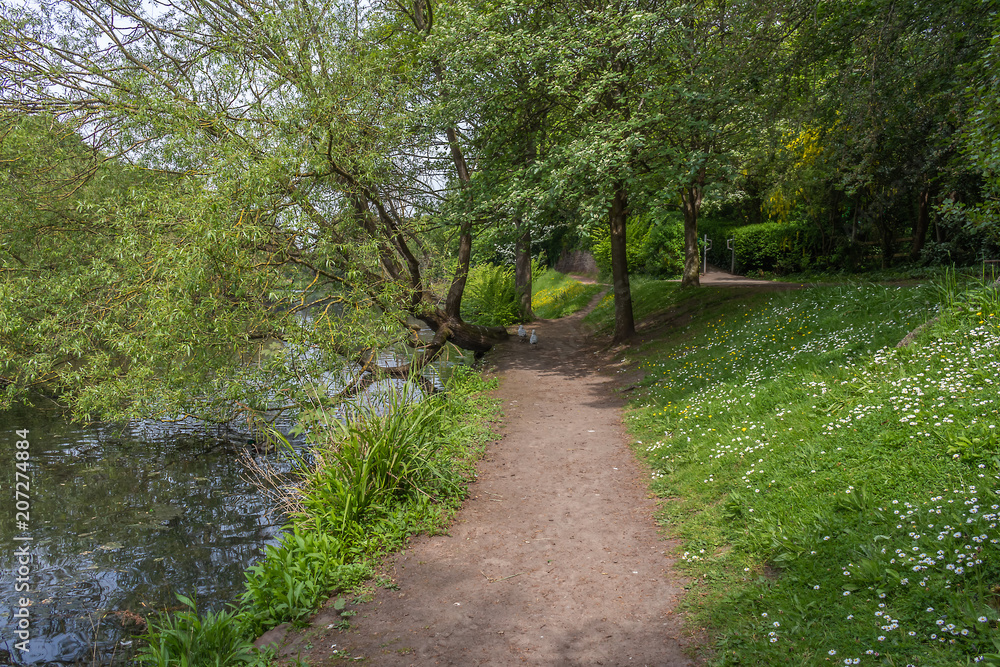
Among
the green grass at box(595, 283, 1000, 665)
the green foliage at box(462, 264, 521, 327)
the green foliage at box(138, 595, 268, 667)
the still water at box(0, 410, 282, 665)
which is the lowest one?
the still water at box(0, 410, 282, 665)

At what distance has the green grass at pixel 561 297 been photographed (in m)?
26.1

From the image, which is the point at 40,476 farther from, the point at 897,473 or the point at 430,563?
→ the point at 897,473

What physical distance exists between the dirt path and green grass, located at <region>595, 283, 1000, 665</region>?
0.37 m

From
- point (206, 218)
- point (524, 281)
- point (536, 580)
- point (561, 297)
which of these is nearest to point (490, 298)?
point (524, 281)

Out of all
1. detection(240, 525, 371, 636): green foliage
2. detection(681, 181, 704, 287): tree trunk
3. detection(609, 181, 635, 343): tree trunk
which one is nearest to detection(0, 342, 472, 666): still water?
detection(240, 525, 371, 636): green foliage

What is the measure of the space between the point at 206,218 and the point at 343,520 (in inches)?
163

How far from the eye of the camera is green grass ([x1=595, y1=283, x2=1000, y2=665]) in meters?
3.22

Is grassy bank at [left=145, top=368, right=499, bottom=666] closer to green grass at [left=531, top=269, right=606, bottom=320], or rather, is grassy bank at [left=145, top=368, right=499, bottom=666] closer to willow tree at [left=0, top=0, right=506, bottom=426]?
willow tree at [left=0, top=0, right=506, bottom=426]

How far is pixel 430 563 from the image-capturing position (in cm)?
508

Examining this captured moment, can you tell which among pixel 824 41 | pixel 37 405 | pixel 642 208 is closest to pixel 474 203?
pixel 642 208

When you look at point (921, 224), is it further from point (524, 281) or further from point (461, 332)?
point (461, 332)

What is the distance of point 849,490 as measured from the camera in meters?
4.45

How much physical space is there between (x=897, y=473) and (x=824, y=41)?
9.09 m

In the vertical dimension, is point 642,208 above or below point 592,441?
above
